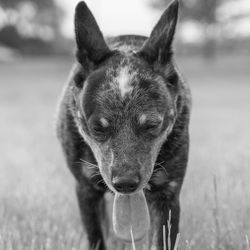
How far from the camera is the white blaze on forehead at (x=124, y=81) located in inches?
135

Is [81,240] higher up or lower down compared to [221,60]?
lower down

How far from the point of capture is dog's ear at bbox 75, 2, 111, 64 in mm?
3582

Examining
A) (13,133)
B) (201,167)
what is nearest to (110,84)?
(201,167)

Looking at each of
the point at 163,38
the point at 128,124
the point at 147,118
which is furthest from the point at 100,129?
the point at 163,38

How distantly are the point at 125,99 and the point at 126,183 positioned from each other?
1.89 ft

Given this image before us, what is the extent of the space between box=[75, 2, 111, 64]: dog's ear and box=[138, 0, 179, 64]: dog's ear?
0.28 meters

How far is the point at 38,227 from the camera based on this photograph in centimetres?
396

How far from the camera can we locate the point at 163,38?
3.62m

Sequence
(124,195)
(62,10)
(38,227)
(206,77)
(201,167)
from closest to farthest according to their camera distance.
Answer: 1. (124,195)
2. (38,227)
3. (201,167)
4. (206,77)
5. (62,10)

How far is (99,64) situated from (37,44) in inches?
1882

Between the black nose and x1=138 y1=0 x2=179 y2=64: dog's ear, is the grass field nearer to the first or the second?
the black nose

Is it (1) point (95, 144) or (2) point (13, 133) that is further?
(2) point (13, 133)

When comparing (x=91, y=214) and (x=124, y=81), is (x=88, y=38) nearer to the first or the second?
(x=124, y=81)

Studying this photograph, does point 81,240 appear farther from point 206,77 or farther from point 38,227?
point 206,77
